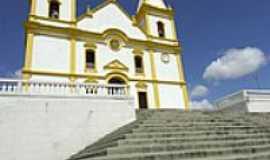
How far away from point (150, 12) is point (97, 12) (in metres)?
5.03

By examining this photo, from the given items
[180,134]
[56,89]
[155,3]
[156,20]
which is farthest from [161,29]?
[180,134]

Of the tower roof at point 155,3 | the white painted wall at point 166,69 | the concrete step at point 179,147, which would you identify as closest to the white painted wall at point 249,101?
the white painted wall at point 166,69

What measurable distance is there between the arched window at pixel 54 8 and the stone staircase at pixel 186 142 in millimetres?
11957

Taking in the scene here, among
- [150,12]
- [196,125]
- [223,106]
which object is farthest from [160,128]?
[150,12]

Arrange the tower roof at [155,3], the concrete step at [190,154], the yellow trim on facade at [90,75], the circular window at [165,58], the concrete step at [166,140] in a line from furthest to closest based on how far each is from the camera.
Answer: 1. the tower roof at [155,3]
2. the circular window at [165,58]
3. the yellow trim on facade at [90,75]
4. the concrete step at [166,140]
5. the concrete step at [190,154]

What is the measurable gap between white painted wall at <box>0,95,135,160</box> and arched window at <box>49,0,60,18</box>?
10178 mm

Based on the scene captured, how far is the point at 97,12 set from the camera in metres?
17.2

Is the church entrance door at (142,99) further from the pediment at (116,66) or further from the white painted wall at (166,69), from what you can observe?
the pediment at (116,66)

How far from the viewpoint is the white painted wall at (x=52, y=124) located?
7113mm

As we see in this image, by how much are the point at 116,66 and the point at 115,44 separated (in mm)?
1868

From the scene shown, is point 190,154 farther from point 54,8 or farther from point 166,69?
point 54,8

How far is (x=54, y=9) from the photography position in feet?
53.5

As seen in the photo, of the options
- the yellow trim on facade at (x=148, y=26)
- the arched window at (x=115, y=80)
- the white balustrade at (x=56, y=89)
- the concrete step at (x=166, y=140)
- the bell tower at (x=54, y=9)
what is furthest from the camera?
the yellow trim on facade at (x=148, y=26)

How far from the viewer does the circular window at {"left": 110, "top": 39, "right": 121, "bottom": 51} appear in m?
16.5
